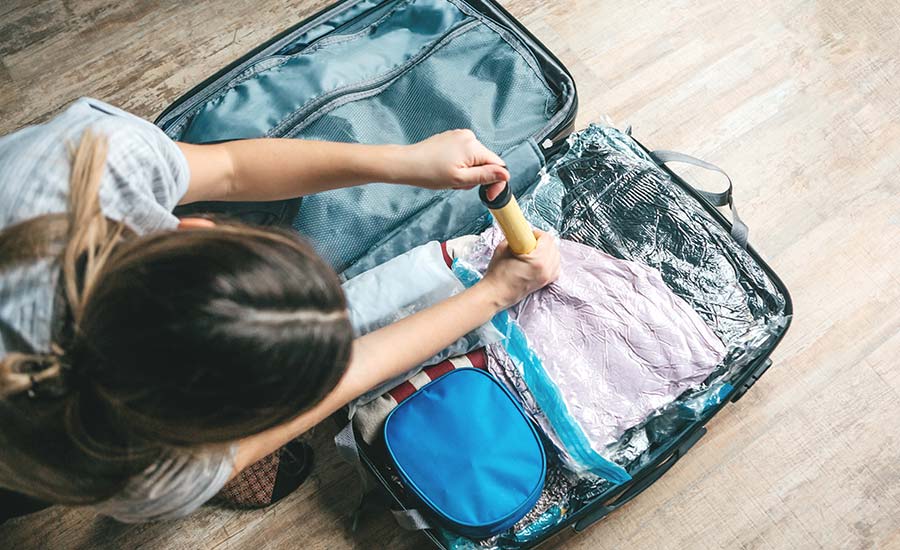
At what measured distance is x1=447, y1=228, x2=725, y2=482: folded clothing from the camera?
0.80 m

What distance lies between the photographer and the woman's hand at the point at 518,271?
781 mm

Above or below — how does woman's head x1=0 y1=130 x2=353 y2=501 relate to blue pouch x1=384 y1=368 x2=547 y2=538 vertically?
above

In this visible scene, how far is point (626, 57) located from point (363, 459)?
785 millimetres

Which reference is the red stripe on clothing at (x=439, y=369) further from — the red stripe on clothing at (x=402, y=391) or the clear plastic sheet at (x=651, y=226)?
the clear plastic sheet at (x=651, y=226)

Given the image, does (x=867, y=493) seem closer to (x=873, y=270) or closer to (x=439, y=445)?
(x=873, y=270)

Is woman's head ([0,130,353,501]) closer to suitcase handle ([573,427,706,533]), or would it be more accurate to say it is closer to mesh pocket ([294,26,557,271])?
mesh pocket ([294,26,557,271])

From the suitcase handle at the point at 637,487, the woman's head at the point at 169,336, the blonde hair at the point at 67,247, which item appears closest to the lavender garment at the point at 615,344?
the suitcase handle at the point at 637,487

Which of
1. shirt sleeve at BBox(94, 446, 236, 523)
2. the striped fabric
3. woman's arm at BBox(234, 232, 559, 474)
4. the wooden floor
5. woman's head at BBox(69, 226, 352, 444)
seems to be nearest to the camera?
woman's head at BBox(69, 226, 352, 444)

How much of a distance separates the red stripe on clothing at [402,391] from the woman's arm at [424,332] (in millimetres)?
66

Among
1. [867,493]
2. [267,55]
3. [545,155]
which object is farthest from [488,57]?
[867,493]

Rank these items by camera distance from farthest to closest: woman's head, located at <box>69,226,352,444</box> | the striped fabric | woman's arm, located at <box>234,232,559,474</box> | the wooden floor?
the wooden floor, the striped fabric, woman's arm, located at <box>234,232,559,474</box>, woman's head, located at <box>69,226,352,444</box>

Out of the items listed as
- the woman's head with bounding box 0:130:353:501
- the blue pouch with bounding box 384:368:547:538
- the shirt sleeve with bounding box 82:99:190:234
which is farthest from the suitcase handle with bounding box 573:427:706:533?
the shirt sleeve with bounding box 82:99:190:234

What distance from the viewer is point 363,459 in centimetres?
86

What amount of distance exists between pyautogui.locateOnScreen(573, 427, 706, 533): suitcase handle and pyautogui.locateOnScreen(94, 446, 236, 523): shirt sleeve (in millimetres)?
454
